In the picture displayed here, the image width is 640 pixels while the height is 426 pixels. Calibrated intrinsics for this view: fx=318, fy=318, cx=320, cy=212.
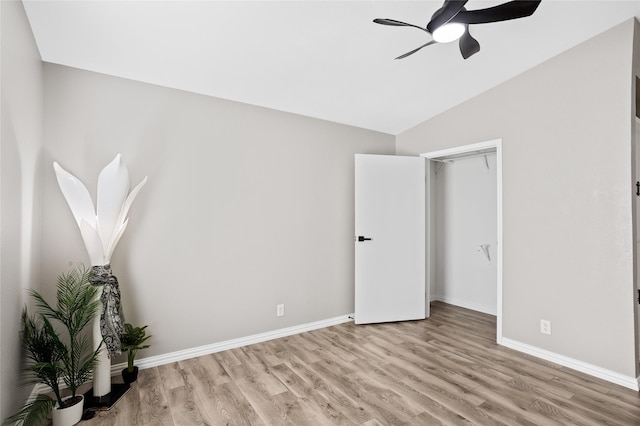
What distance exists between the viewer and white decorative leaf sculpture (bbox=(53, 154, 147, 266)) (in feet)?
6.82

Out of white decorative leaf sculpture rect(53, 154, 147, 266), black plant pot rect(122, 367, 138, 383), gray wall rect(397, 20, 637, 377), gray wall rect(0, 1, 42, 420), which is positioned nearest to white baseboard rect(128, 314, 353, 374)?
black plant pot rect(122, 367, 138, 383)

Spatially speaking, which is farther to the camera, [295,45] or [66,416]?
[295,45]

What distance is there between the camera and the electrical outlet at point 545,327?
283 centimetres

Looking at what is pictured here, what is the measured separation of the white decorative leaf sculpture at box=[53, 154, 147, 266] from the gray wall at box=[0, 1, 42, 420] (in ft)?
0.73

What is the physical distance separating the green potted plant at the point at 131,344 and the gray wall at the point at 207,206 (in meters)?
0.20

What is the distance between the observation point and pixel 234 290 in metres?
3.09

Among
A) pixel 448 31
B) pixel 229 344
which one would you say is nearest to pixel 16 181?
pixel 229 344

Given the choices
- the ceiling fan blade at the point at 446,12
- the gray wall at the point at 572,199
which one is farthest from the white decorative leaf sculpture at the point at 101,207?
the gray wall at the point at 572,199

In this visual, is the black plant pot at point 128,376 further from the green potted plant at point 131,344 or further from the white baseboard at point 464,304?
the white baseboard at point 464,304

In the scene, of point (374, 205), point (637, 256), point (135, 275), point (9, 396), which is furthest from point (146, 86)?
point (637, 256)

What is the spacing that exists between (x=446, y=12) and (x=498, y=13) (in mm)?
320

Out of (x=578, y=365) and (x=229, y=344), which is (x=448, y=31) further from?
(x=229, y=344)

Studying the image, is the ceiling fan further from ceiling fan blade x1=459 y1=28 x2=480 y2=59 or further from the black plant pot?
the black plant pot

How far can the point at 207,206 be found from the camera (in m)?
2.93
